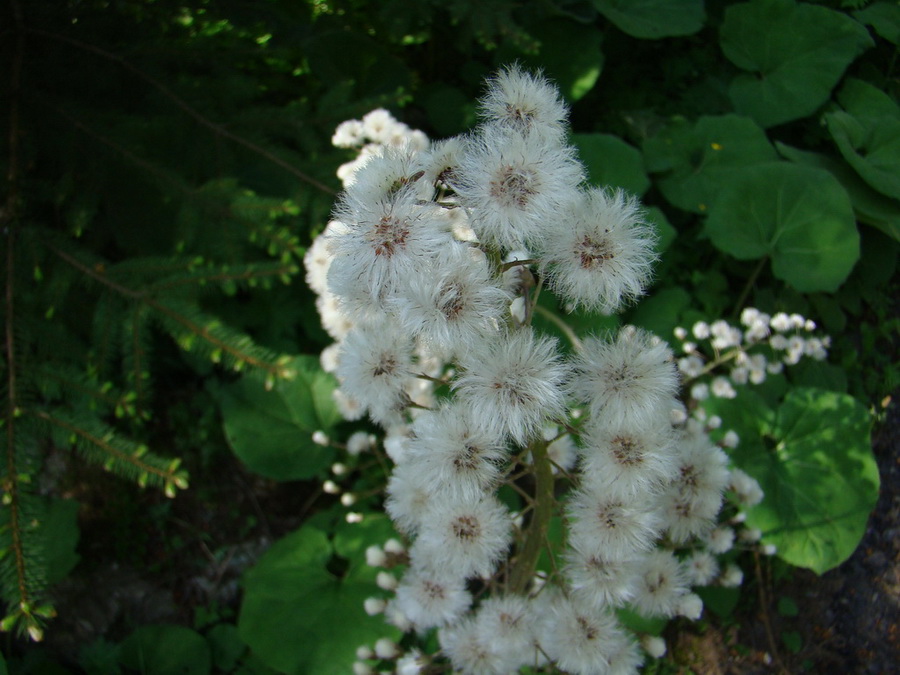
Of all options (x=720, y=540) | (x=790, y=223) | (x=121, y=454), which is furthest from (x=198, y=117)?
(x=790, y=223)

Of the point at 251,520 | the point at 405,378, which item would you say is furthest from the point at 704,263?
the point at 251,520

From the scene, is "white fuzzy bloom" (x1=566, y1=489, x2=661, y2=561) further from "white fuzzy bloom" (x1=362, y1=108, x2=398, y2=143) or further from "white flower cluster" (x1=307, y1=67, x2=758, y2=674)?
"white fuzzy bloom" (x1=362, y1=108, x2=398, y2=143)

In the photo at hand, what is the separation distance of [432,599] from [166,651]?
3.95 ft

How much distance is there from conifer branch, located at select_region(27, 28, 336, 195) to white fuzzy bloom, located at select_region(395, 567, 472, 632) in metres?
1.12

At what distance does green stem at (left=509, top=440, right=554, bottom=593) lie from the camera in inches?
43.6

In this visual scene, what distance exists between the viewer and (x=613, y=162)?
2.19m

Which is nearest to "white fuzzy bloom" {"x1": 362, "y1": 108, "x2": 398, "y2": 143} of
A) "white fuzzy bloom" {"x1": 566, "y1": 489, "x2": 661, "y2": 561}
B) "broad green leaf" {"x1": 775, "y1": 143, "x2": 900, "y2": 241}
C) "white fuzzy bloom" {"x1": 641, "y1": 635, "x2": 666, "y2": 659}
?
"white fuzzy bloom" {"x1": 566, "y1": 489, "x2": 661, "y2": 561}

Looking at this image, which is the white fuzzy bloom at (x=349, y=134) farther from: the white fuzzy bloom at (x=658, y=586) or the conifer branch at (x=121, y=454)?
the white fuzzy bloom at (x=658, y=586)

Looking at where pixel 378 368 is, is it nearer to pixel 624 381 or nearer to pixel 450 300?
pixel 450 300

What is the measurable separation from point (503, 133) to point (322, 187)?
3.52 feet

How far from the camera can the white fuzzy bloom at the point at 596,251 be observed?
2.84ft

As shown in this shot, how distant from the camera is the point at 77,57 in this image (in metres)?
1.80

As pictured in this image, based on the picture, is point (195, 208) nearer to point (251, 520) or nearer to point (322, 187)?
point (322, 187)

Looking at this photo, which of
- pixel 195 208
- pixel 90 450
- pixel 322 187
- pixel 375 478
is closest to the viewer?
pixel 90 450
